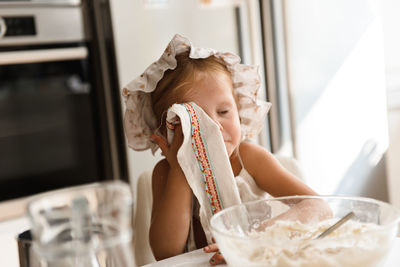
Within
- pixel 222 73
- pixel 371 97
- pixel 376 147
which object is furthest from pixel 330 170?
pixel 222 73

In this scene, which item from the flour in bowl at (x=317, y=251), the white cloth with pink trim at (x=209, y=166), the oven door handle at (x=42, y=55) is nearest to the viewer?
the flour in bowl at (x=317, y=251)

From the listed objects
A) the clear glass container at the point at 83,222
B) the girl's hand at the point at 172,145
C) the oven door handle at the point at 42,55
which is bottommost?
the girl's hand at the point at 172,145

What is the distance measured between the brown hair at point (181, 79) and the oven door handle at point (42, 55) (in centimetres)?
76

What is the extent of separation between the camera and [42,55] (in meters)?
1.64

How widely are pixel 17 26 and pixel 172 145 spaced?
0.95 metres

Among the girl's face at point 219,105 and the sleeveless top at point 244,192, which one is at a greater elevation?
the girl's face at point 219,105

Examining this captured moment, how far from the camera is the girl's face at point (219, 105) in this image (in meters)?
0.94

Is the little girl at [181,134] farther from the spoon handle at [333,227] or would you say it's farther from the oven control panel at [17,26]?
the oven control panel at [17,26]

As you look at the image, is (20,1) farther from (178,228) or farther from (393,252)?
(393,252)

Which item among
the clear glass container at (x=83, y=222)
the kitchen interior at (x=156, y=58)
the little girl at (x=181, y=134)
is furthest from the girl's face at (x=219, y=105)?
the kitchen interior at (x=156, y=58)

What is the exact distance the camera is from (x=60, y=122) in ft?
5.62

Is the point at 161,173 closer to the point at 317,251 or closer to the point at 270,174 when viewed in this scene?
the point at 270,174

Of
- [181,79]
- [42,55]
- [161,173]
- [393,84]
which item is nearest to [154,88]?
[181,79]

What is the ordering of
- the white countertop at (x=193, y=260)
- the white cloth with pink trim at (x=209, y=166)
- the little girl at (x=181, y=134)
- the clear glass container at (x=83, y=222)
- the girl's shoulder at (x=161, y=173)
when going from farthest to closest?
the girl's shoulder at (x=161, y=173) → the little girl at (x=181, y=134) → the white cloth with pink trim at (x=209, y=166) → the white countertop at (x=193, y=260) → the clear glass container at (x=83, y=222)
